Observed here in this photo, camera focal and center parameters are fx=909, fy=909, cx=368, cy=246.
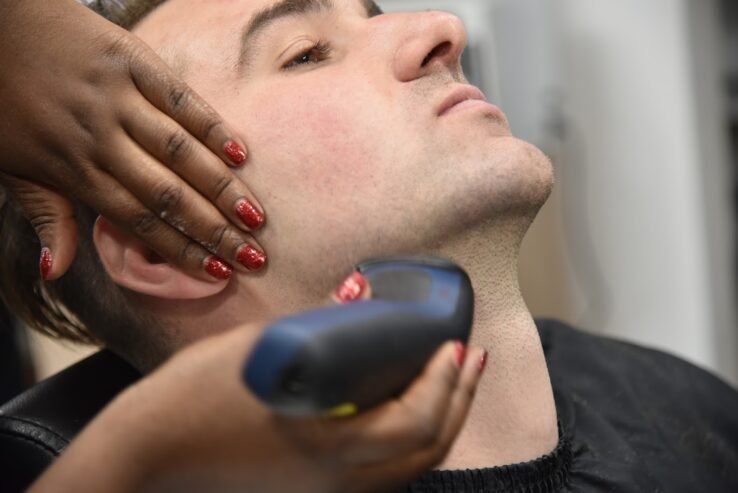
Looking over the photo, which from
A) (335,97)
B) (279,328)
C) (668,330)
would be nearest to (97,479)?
(279,328)

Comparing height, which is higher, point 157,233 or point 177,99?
point 177,99

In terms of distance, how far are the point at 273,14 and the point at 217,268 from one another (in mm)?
337

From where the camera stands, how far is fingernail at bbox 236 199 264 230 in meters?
1.04

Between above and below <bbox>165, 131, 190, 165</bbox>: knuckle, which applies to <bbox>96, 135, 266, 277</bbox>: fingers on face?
below

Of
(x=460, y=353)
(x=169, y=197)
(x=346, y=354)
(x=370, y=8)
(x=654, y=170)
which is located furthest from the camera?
(x=654, y=170)

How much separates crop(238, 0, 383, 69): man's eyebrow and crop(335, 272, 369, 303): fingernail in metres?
0.47

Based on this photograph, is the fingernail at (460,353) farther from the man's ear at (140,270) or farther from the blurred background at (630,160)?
the blurred background at (630,160)

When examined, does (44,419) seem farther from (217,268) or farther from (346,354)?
(346,354)

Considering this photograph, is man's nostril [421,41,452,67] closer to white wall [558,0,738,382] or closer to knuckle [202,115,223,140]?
knuckle [202,115,223,140]

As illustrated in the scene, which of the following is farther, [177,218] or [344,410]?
[177,218]

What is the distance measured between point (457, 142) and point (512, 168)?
0.07 meters

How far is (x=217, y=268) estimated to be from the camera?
108 centimetres

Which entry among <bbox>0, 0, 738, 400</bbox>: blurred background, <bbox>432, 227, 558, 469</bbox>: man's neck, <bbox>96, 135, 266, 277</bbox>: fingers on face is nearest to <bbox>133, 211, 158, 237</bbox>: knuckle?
<bbox>96, 135, 266, 277</bbox>: fingers on face

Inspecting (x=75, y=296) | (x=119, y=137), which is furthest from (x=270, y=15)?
(x=75, y=296)
